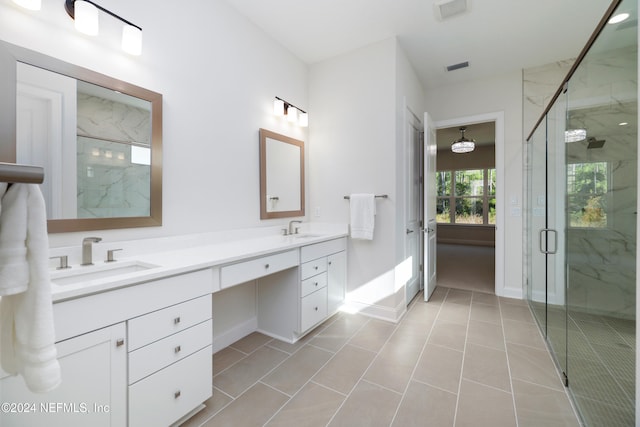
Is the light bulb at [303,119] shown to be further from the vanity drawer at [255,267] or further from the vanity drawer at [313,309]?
the vanity drawer at [313,309]

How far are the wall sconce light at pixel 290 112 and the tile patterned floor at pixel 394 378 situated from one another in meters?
2.08

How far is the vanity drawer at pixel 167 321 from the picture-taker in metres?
1.21

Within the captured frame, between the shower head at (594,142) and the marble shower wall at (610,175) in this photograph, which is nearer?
the marble shower wall at (610,175)

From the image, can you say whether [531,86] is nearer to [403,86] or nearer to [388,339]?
[403,86]

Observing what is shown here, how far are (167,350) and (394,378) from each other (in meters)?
1.38

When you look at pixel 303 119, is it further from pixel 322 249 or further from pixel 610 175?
pixel 610 175

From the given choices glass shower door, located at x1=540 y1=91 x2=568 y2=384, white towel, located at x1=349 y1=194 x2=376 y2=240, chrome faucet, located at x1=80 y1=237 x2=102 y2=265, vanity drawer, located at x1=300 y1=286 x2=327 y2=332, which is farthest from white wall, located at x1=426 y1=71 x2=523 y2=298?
chrome faucet, located at x1=80 y1=237 x2=102 y2=265

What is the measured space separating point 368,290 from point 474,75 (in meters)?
2.93

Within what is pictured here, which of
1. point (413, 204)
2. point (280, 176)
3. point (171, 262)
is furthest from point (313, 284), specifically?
point (413, 204)

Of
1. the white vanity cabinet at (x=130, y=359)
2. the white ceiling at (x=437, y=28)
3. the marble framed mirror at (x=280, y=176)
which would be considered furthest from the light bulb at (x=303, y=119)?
the white vanity cabinet at (x=130, y=359)

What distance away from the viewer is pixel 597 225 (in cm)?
150

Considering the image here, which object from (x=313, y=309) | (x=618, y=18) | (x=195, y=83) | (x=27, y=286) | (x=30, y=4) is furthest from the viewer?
(x=313, y=309)

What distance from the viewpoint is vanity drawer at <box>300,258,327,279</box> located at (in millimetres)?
2297

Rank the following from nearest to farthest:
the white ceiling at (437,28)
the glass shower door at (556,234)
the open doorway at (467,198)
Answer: the glass shower door at (556,234), the white ceiling at (437,28), the open doorway at (467,198)
